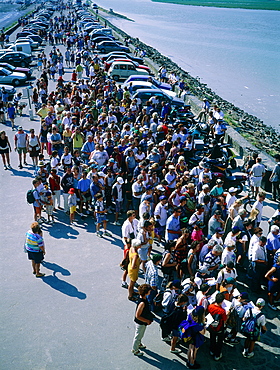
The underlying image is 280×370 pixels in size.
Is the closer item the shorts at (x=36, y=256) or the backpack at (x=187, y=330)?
the backpack at (x=187, y=330)

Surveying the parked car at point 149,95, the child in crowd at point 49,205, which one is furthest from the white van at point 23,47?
the child in crowd at point 49,205

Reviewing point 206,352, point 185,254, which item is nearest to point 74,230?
point 185,254

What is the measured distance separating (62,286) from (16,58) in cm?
2952

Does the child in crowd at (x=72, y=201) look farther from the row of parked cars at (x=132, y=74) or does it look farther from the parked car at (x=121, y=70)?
the parked car at (x=121, y=70)

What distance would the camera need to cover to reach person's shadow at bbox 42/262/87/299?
796 centimetres

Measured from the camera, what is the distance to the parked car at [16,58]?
33.0 meters

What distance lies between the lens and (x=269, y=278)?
7832 mm

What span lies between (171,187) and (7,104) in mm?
12506

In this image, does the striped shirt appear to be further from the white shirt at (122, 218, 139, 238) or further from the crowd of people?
the white shirt at (122, 218, 139, 238)

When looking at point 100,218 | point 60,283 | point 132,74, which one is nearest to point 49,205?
point 100,218

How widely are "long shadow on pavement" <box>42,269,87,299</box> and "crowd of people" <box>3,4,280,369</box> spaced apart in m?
0.28

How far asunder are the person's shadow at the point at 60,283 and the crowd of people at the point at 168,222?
11.9 inches

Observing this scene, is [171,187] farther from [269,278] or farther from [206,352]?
[206,352]

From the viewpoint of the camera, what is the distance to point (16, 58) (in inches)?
1305
